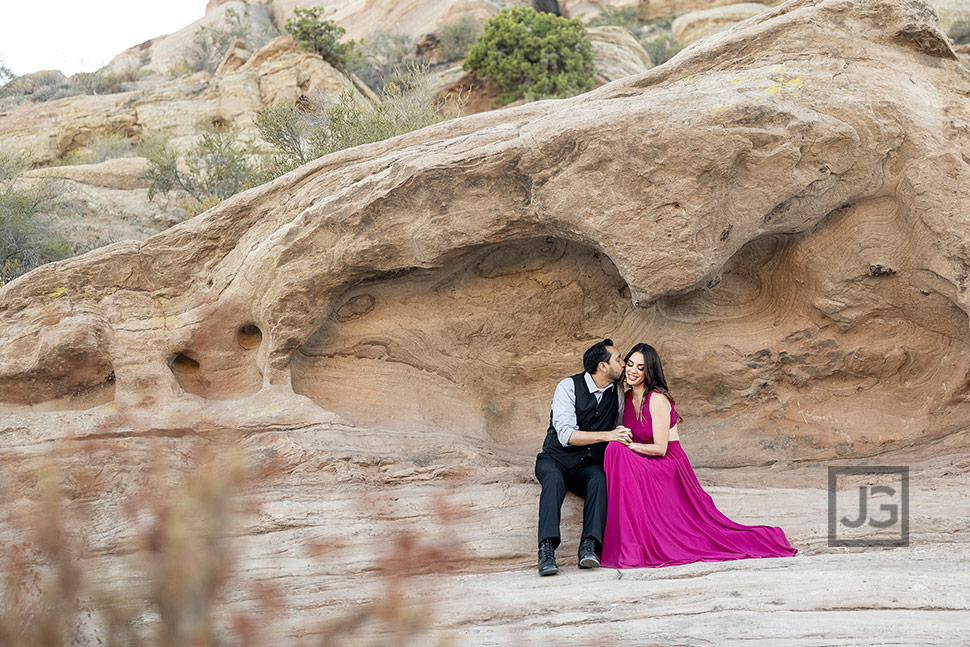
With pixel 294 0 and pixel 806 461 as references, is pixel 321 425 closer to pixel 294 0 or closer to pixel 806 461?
pixel 806 461

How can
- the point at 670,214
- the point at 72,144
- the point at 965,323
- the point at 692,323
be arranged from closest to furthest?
the point at 670,214 < the point at 965,323 < the point at 692,323 < the point at 72,144

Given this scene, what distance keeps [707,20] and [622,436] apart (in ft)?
72.8

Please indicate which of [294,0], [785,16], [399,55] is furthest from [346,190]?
[294,0]

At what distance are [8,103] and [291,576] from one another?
19106 millimetres

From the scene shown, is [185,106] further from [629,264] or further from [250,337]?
[629,264]

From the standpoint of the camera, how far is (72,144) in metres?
16.1

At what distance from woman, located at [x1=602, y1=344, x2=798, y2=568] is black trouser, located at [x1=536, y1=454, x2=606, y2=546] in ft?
0.32

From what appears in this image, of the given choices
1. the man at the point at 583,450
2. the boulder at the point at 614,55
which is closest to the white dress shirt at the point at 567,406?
the man at the point at 583,450

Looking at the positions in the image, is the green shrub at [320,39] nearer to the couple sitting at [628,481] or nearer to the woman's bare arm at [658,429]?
the couple sitting at [628,481]

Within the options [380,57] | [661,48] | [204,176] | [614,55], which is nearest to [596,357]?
[204,176]

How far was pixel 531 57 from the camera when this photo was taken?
1598 cm

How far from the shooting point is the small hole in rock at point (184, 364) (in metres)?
6.00

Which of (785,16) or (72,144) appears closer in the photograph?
(785,16)

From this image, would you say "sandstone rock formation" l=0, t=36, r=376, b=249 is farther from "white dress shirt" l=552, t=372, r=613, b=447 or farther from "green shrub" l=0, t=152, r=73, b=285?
"white dress shirt" l=552, t=372, r=613, b=447
